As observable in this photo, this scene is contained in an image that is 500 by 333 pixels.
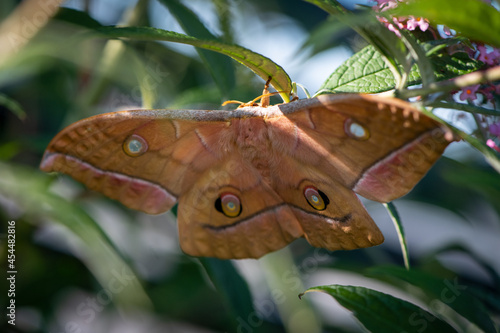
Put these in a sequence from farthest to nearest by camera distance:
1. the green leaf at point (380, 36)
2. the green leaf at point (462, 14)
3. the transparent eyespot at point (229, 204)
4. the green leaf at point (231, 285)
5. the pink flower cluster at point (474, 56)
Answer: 1. the green leaf at point (231, 285)
2. the transparent eyespot at point (229, 204)
3. the pink flower cluster at point (474, 56)
4. the green leaf at point (380, 36)
5. the green leaf at point (462, 14)

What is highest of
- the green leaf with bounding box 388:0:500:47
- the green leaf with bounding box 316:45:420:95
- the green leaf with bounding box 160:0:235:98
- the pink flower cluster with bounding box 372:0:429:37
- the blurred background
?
the green leaf with bounding box 388:0:500:47

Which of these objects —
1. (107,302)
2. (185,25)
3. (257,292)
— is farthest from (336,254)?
(185,25)

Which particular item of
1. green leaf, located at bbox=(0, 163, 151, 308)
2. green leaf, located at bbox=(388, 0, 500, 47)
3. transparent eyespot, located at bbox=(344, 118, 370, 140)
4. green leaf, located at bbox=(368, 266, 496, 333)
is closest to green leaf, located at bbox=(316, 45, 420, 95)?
transparent eyespot, located at bbox=(344, 118, 370, 140)

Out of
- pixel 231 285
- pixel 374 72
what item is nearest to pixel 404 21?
pixel 374 72

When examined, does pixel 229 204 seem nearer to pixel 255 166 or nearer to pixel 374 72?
pixel 255 166

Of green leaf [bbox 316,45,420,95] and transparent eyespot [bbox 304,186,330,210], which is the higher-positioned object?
green leaf [bbox 316,45,420,95]

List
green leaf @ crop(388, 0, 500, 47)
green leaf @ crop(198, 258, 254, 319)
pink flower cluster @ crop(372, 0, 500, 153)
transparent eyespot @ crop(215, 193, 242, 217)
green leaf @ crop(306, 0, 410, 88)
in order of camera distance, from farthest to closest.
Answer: green leaf @ crop(198, 258, 254, 319) → transparent eyespot @ crop(215, 193, 242, 217) → pink flower cluster @ crop(372, 0, 500, 153) → green leaf @ crop(306, 0, 410, 88) → green leaf @ crop(388, 0, 500, 47)

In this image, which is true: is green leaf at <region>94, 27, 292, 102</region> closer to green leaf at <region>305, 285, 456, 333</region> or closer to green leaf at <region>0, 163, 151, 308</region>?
green leaf at <region>305, 285, 456, 333</region>

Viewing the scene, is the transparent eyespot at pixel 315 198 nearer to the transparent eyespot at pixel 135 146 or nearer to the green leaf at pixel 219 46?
the green leaf at pixel 219 46

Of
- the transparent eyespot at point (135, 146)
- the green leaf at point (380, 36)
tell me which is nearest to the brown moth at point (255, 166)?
the transparent eyespot at point (135, 146)
